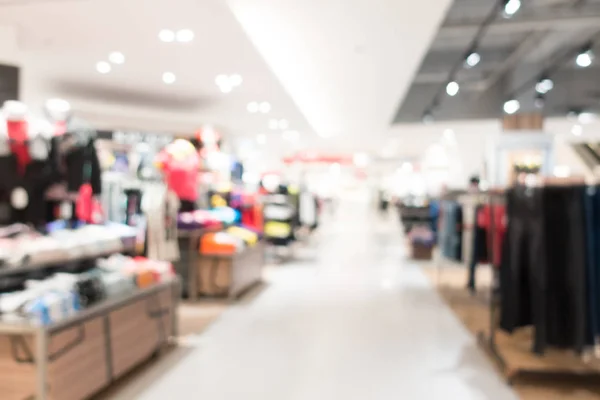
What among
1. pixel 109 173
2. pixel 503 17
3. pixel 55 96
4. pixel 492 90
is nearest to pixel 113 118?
pixel 55 96

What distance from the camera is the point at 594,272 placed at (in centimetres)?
356

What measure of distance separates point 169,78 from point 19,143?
365cm

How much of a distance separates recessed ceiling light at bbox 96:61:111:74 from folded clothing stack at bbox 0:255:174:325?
115 inches

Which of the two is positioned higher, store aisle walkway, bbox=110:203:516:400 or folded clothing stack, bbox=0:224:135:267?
folded clothing stack, bbox=0:224:135:267

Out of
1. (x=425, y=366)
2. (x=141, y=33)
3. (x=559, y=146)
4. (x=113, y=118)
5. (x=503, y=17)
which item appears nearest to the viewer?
(x=425, y=366)

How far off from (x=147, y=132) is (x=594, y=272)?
325 inches

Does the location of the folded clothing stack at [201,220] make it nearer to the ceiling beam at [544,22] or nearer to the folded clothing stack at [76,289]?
the folded clothing stack at [76,289]

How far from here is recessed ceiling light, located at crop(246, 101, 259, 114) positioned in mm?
9062

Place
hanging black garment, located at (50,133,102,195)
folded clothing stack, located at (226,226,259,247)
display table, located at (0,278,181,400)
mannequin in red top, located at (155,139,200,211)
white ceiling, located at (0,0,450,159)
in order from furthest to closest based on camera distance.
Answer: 1. folded clothing stack, located at (226,226,259,247)
2. mannequin in red top, located at (155,139,200,211)
3. white ceiling, located at (0,0,450,159)
4. hanging black garment, located at (50,133,102,195)
5. display table, located at (0,278,181,400)

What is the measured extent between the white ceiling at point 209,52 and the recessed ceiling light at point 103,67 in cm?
8

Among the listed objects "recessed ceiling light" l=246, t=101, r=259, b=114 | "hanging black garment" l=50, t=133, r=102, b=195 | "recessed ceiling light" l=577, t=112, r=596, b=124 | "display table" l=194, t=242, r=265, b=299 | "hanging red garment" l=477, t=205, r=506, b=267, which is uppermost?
"recessed ceiling light" l=577, t=112, r=596, b=124

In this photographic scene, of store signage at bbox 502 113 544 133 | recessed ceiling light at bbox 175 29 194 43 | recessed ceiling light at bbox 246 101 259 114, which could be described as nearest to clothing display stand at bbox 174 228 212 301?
recessed ceiling light at bbox 175 29 194 43

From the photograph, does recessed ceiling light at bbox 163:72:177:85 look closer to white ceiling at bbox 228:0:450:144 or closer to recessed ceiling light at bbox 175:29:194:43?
white ceiling at bbox 228:0:450:144

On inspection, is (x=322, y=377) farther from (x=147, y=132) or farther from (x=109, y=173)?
(x=147, y=132)
